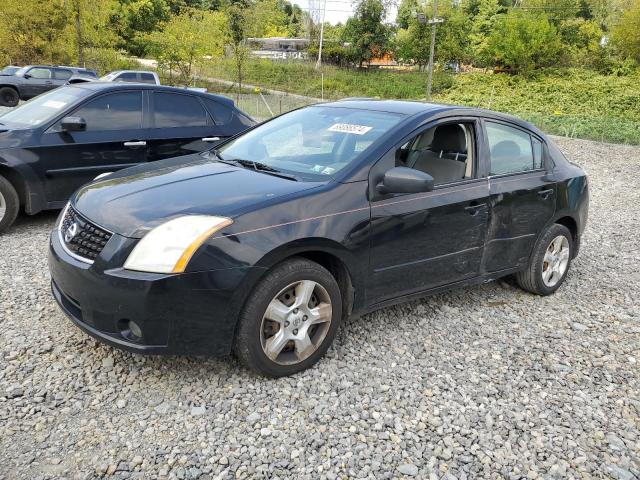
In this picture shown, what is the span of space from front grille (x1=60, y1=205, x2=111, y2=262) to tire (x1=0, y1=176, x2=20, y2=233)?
2.74 m

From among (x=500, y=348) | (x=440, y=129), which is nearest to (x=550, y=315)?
(x=500, y=348)

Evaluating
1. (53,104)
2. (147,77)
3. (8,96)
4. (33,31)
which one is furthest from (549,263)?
(33,31)

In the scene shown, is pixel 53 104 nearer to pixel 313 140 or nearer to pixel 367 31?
pixel 313 140

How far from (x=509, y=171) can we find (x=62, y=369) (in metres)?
3.44

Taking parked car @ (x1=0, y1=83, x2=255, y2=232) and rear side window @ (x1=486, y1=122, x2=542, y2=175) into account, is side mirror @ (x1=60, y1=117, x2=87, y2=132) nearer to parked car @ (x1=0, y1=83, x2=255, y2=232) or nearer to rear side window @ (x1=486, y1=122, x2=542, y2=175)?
parked car @ (x1=0, y1=83, x2=255, y2=232)

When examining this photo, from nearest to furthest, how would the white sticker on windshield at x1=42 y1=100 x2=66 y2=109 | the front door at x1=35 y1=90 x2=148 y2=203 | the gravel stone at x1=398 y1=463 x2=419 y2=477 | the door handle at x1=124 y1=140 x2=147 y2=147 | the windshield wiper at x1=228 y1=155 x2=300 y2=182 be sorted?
the gravel stone at x1=398 y1=463 x2=419 y2=477, the windshield wiper at x1=228 y1=155 x2=300 y2=182, the front door at x1=35 y1=90 x2=148 y2=203, the white sticker on windshield at x1=42 y1=100 x2=66 y2=109, the door handle at x1=124 y1=140 x2=147 y2=147

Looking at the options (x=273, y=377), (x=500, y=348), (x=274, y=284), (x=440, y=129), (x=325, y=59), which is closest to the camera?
(x=274, y=284)

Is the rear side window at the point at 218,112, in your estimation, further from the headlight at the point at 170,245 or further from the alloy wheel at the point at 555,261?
the headlight at the point at 170,245

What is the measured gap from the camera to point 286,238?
3.00 m

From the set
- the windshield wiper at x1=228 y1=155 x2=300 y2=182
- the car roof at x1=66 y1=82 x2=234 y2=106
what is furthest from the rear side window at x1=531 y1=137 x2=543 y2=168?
the car roof at x1=66 y1=82 x2=234 y2=106

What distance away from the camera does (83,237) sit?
10.0 ft

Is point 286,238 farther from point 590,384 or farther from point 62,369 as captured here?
point 590,384

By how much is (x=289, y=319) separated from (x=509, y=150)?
2420mm

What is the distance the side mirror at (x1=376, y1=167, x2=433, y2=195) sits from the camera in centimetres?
336
